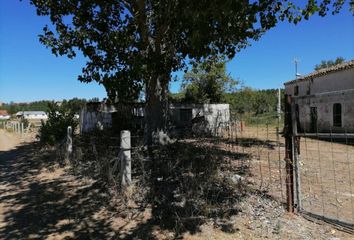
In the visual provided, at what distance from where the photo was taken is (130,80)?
28.9 feet

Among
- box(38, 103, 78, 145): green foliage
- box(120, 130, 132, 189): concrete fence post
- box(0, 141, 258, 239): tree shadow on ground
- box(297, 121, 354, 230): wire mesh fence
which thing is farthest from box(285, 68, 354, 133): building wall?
box(120, 130, 132, 189): concrete fence post

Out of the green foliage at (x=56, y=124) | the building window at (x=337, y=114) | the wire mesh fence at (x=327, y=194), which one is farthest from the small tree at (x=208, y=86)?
the wire mesh fence at (x=327, y=194)

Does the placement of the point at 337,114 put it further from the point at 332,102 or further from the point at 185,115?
the point at 185,115

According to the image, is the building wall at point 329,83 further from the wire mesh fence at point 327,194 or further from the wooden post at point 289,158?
the wooden post at point 289,158

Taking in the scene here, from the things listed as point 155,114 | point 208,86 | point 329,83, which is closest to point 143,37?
point 155,114

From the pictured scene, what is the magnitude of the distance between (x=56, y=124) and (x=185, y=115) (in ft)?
41.0

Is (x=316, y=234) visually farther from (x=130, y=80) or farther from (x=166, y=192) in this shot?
(x=130, y=80)

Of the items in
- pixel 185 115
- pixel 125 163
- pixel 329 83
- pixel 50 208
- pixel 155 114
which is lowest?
pixel 50 208

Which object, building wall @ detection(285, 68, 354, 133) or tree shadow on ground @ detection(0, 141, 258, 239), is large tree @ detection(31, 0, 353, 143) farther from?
building wall @ detection(285, 68, 354, 133)

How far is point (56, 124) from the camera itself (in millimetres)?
14953

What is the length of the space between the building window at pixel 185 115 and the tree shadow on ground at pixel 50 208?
16.8m

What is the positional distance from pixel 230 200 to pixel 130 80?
4306mm

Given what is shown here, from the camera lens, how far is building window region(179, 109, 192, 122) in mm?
25797

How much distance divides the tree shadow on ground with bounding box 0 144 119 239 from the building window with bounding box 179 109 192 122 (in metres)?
16.8
